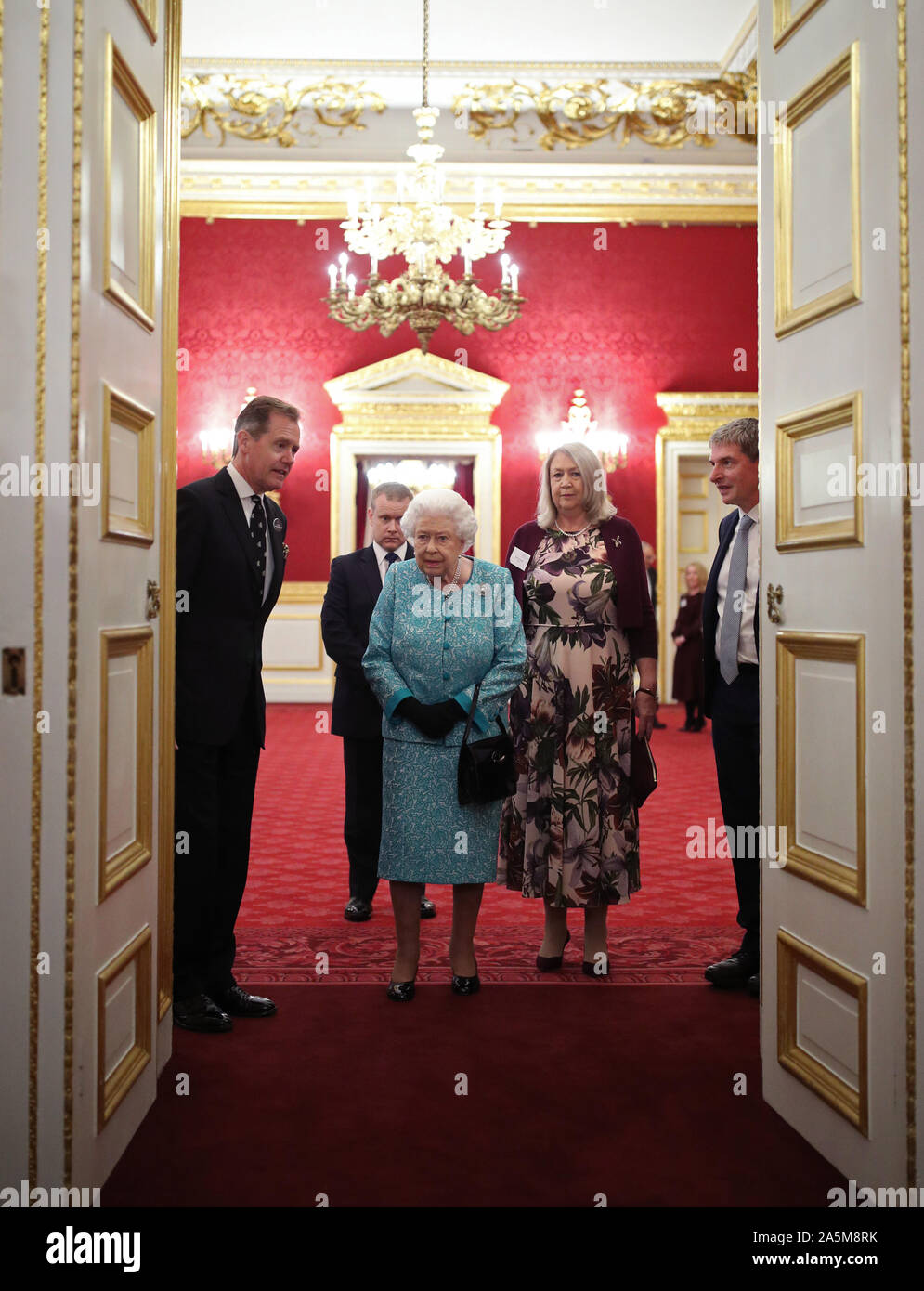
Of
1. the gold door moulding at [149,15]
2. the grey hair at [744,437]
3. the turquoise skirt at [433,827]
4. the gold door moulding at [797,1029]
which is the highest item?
the gold door moulding at [149,15]

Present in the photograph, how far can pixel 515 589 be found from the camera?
3.42 m

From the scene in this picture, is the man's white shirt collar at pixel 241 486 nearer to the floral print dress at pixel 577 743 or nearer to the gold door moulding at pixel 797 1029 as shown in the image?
the floral print dress at pixel 577 743

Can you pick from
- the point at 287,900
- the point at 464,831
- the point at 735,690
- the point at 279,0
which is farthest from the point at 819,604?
the point at 279,0

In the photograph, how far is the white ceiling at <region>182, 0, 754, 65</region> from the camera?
8.55 m

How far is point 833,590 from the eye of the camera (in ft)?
6.95

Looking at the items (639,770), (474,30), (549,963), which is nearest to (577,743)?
(639,770)

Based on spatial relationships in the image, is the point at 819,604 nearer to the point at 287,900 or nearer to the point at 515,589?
the point at 515,589

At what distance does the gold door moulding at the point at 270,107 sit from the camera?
381 inches

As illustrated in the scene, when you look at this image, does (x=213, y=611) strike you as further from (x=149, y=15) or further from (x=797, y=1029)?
(x=797, y=1029)

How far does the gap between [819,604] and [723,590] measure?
1.19 meters

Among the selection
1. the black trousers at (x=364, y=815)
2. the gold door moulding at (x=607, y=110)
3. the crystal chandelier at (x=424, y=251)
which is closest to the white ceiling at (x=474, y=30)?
the gold door moulding at (x=607, y=110)

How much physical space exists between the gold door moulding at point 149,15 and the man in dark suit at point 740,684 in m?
1.85

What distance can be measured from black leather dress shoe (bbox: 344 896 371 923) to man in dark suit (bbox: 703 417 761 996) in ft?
4.41

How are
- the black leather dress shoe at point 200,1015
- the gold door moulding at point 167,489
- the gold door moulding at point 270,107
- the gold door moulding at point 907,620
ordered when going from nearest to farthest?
1. the gold door moulding at point 907,620
2. the gold door moulding at point 167,489
3. the black leather dress shoe at point 200,1015
4. the gold door moulding at point 270,107
